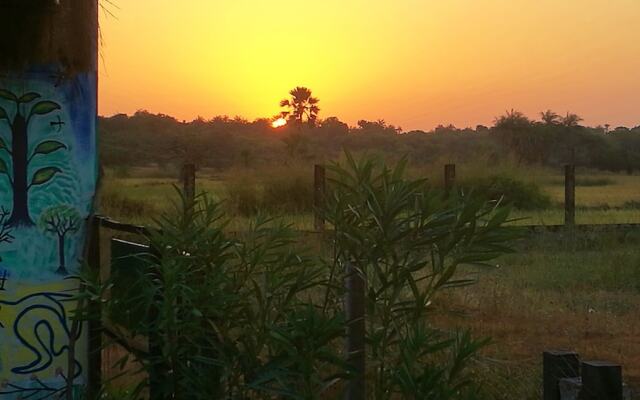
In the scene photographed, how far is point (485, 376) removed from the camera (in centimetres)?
540

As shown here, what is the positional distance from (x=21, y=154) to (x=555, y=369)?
2830 mm

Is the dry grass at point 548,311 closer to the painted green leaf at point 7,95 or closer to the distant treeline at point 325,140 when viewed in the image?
the painted green leaf at point 7,95

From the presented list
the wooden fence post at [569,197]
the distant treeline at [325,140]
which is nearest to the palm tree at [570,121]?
the distant treeline at [325,140]

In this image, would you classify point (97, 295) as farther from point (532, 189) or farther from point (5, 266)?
point (532, 189)

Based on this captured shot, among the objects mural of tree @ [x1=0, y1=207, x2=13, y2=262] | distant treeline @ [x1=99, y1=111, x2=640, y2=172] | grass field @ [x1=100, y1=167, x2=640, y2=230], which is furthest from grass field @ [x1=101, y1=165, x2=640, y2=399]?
distant treeline @ [x1=99, y1=111, x2=640, y2=172]

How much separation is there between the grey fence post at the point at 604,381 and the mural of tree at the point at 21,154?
112 inches

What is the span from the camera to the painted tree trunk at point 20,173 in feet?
14.0

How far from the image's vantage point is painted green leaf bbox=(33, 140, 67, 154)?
4.30 m

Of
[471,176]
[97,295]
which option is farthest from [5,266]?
[471,176]

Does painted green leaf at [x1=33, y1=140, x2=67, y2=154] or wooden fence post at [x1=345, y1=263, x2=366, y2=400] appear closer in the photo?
wooden fence post at [x1=345, y1=263, x2=366, y2=400]

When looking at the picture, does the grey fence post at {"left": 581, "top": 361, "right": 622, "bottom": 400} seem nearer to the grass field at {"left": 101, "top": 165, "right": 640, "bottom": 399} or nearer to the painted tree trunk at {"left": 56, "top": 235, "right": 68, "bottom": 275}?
the grass field at {"left": 101, "top": 165, "right": 640, "bottom": 399}

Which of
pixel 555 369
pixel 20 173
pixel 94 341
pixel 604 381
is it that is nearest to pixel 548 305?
pixel 555 369

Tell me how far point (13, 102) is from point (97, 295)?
136cm

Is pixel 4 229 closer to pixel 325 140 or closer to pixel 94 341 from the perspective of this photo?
pixel 94 341
